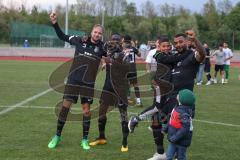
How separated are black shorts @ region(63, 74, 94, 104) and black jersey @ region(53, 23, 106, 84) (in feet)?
0.08

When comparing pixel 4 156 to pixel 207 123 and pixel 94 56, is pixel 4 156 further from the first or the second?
pixel 207 123

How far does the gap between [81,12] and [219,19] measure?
3130 cm

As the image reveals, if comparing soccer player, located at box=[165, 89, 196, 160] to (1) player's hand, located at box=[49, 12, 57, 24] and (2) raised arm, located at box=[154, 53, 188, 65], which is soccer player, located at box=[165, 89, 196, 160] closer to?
(2) raised arm, located at box=[154, 53, 188, 65]

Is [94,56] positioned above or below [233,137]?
above

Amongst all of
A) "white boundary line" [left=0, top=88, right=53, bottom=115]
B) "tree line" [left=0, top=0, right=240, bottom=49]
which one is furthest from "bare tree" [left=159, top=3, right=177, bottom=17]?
"white boundary line" [left=0, top=88, right=53, bottom=115]

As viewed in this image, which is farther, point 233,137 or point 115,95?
point 233,137

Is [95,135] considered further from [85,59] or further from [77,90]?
[85,59]

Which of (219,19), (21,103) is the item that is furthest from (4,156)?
(219,19)

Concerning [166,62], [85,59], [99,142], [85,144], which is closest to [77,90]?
[85,59]

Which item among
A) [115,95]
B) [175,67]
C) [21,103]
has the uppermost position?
[175,67]

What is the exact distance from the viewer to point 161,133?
7664 mm

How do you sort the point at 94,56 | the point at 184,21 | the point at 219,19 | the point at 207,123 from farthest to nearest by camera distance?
the point at 219,19, the point at 184,21, the point at 207,123, the point at 94,56

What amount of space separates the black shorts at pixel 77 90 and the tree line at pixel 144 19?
5129 cm

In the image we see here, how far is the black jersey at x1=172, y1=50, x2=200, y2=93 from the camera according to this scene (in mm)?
7168
